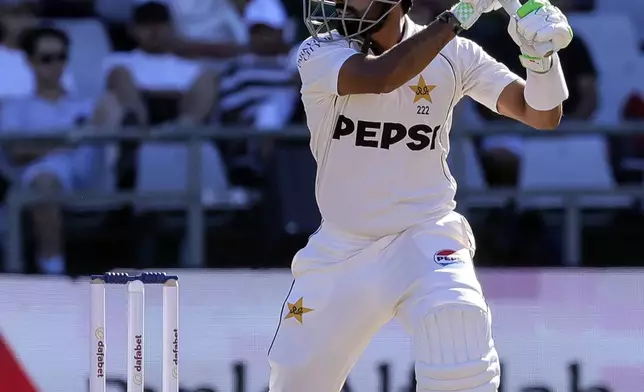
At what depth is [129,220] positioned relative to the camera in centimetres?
620

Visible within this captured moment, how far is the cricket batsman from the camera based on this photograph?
334 cm

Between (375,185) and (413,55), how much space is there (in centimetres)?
42

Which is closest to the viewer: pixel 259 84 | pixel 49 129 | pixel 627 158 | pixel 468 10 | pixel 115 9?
pixel 468 10

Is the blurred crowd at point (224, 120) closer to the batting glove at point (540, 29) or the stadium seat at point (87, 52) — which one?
the stadium seat at point (87, 52)

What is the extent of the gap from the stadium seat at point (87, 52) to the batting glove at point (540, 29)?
4.21m

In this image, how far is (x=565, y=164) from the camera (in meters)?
6.54

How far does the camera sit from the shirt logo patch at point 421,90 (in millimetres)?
3439

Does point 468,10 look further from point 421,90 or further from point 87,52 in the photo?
point 87,52

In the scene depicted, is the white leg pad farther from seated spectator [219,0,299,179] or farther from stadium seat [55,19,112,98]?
stadium seat [55,19,112,98]

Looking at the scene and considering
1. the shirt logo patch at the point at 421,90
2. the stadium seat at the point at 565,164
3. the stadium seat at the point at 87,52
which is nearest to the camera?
the shirt logo patch at the point at 421,90

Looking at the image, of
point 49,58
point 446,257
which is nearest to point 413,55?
point 446,257

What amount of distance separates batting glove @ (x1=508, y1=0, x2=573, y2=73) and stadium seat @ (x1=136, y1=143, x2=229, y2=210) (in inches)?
129

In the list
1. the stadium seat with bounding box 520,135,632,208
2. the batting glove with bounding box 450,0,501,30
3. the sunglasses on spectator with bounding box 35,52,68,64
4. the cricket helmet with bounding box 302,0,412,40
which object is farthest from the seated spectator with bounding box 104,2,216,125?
the batting glove with bounding box 450,0,501,30

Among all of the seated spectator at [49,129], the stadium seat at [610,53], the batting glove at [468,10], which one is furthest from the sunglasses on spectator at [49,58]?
the batting glove at [468,10]
